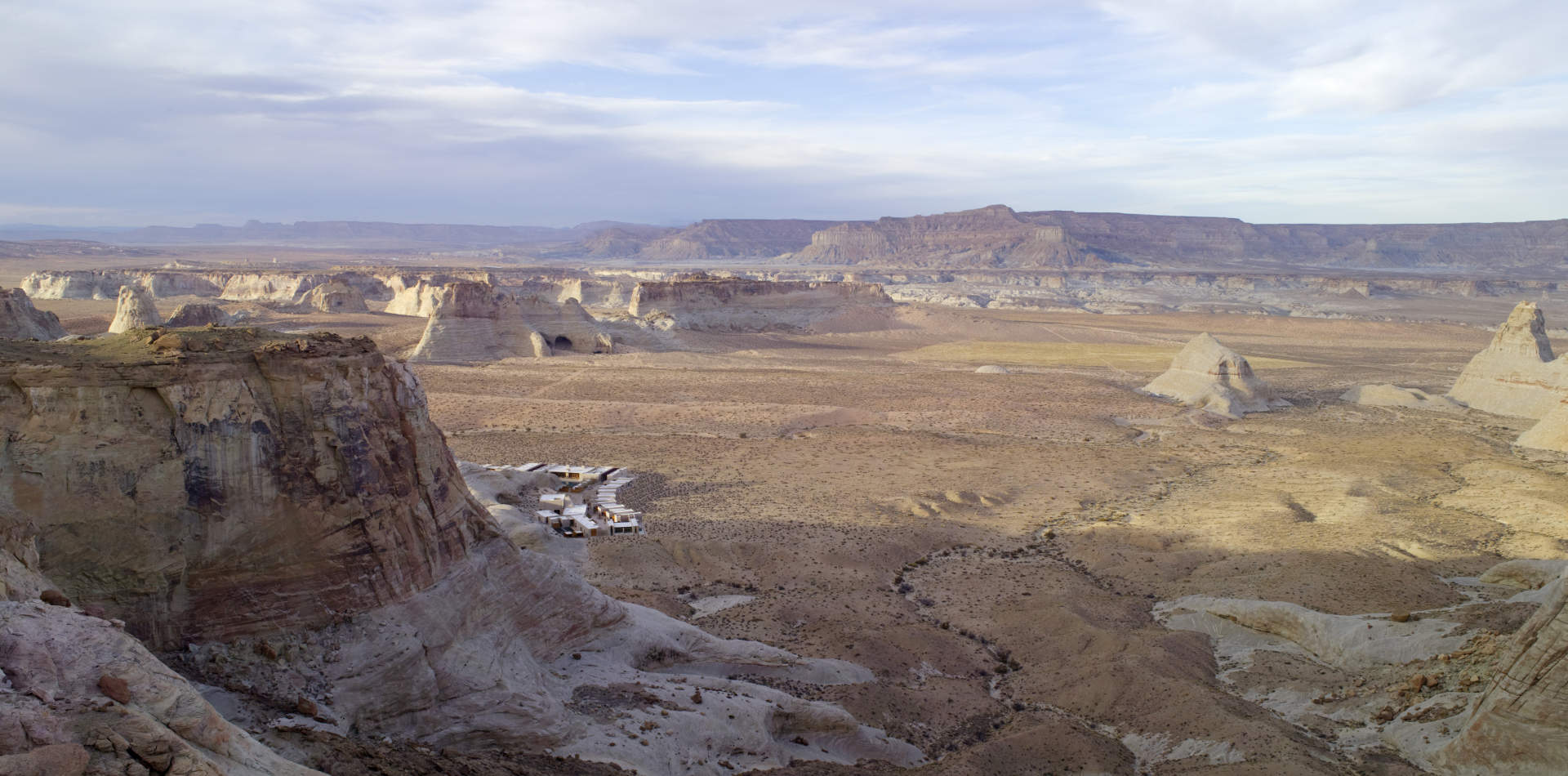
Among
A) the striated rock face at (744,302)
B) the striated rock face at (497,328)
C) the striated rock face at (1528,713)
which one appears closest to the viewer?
the striated rock face at (1528,713)

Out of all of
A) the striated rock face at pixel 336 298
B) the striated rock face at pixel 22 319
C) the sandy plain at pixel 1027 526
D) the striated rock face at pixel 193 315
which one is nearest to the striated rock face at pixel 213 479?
the sandy plain at pixel 1027 526

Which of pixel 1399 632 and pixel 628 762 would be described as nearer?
pixel 628 762

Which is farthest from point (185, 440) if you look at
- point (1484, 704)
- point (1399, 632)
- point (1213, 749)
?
point (1399, 632)

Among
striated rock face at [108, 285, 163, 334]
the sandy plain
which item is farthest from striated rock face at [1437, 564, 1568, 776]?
striated rock face at [108, 285, 163, 334]

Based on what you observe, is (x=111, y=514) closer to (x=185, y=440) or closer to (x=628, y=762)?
(x=185, y=440)

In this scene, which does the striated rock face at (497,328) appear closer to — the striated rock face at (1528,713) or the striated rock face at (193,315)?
the striated rock face at (193,315)
